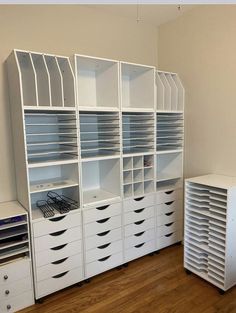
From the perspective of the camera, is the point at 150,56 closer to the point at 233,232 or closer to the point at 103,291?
the point at 233,232

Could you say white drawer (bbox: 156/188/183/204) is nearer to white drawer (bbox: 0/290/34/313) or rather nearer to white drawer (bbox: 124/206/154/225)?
white drawer (bbox: 124/206/154/225)

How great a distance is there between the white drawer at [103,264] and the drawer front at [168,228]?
531mm

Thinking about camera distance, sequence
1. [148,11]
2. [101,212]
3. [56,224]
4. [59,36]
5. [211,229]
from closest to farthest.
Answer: [56,224] < [211,229] < [101,212] < [59,36] < [148,11]

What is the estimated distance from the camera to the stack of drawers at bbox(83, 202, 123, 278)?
2171 millimetres

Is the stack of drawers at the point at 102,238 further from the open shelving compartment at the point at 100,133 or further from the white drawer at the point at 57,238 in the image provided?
the open shelving compartment at the point at 100,133

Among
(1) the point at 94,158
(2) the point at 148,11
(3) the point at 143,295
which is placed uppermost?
(2) the point at 148,11

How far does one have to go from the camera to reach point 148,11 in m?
2.59

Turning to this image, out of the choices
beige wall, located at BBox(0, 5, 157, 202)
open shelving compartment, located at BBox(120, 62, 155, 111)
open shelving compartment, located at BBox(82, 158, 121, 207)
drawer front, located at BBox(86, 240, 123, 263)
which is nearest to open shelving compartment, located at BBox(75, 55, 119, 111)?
open shelving compartment, located at BBox(120, 62, 155, 111)

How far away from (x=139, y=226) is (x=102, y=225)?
1.49 feet

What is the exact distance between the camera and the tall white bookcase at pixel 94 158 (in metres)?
1.96

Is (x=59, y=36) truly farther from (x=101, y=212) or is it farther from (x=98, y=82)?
(x=101, y=212)

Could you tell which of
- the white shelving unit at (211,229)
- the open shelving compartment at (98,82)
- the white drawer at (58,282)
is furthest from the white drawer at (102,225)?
the open shelving compartment at (98,82)

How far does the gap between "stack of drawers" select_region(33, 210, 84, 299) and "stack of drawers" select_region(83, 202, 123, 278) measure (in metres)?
0.08

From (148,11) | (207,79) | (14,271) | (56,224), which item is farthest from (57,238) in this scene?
(148,11)
